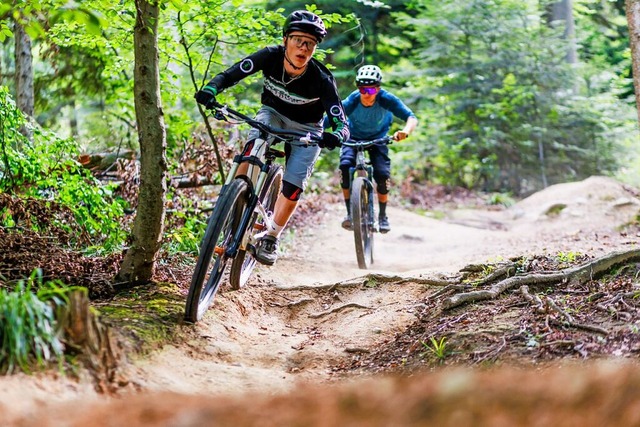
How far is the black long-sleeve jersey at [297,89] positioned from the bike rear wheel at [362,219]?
106 inches

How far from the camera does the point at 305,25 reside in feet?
17.8

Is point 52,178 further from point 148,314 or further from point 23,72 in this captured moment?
point 23,72

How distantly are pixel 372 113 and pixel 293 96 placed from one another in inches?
116

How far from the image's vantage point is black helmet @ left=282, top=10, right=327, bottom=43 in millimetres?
5434

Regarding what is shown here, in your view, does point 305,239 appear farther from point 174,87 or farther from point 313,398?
point 313,398

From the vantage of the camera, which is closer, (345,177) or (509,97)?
(345,177)

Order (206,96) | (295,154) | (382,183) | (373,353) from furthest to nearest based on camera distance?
(382,183), (295,154), (206,96), (373,353)

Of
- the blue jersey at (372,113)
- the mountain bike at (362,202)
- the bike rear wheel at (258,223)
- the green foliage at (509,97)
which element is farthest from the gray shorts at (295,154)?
the green foliage at (509,97)

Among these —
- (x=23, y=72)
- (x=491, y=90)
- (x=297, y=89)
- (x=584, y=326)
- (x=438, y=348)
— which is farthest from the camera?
(x=491, y=90)

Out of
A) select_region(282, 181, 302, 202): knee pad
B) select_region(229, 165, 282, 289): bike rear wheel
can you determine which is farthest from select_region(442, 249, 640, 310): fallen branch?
select_region(229, 165, 282, 289): bike rear wheel

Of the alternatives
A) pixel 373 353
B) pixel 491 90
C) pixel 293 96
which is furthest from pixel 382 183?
pixel 491 90

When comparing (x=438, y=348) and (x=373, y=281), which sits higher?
(x=438, y=348)

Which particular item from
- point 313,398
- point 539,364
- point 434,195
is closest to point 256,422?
point 313,398

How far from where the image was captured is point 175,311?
15.9 ft
